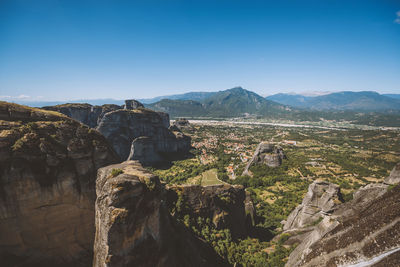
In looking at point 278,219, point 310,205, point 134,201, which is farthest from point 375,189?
point 134,201

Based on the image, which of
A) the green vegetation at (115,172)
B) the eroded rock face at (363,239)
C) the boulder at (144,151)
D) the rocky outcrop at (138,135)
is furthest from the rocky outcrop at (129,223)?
the rocky outcrop at (138,135)

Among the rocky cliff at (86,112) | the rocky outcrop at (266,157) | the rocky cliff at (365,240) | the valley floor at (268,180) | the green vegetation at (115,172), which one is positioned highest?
the rocky cliff at (86,112)

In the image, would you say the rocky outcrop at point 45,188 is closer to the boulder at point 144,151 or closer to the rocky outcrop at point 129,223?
the rocky outcrop at point 129,223

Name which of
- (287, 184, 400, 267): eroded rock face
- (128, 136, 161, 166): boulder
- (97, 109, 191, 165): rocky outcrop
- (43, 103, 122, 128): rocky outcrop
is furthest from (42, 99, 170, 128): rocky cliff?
(287, 184, 400, 267): eroded rock face

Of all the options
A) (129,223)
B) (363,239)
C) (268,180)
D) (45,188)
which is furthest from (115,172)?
(268,180)

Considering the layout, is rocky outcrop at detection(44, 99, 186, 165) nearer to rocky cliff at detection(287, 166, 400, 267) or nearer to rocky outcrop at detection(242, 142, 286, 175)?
rocky outcrop at detection(242, 142, 286, 175)

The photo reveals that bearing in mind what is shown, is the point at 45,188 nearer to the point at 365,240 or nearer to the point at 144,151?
the point at 365,240
